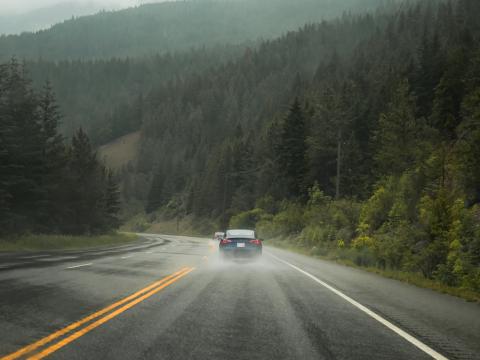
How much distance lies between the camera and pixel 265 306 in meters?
8.40

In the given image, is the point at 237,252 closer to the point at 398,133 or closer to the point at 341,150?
the point at 398,133

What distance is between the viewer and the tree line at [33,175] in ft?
117

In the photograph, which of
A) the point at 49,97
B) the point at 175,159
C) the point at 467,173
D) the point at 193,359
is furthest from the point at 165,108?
the point at 193,359

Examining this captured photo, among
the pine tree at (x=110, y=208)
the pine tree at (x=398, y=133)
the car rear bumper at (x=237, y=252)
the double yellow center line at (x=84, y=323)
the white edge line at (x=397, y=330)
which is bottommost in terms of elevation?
the double yellow center line at (x=84, y=323)

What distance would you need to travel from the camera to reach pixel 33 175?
3853cm

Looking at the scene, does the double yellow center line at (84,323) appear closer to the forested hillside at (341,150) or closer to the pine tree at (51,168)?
the forested hillside at (341,150)

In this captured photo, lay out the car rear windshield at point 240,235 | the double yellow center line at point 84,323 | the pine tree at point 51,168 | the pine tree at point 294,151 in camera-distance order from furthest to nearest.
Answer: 1. the pine tree at point 294,151
2. the pine tree at point 51,168
3. the car rear windshield at point 240,235
4. the double yellow center line at point 84,323

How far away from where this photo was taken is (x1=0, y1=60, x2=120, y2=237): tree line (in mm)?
35656

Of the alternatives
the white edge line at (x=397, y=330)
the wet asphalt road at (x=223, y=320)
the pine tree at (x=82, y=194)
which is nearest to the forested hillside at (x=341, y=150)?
the pine tree at (x=82, y=194)

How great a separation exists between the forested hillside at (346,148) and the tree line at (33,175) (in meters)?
23.7

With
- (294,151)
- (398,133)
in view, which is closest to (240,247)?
(398,133)

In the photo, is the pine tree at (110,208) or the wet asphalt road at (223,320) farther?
the pine tree at (110,208)

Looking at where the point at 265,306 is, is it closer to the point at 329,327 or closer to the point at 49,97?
the point at 329,327

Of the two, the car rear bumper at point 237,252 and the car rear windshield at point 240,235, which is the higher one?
the car rear windshield at point 240,235
